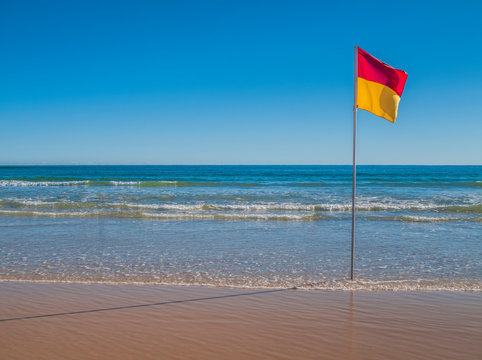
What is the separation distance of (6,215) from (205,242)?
1052 cm

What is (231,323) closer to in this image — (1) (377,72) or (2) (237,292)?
(2) (237,292)

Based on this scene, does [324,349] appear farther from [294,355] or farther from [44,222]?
[44,222]

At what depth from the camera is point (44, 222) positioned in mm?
13102

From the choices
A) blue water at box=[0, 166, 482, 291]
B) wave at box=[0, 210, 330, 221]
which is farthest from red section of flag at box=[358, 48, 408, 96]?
wave at box=[0, 210, 330, 221]

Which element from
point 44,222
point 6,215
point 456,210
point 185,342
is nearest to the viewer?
point 185,342

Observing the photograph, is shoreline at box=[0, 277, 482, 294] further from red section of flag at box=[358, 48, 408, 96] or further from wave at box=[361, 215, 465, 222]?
wave at box=[361, 215, 465, 222]

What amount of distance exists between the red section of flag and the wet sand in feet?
12.6

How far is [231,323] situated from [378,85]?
4877mm

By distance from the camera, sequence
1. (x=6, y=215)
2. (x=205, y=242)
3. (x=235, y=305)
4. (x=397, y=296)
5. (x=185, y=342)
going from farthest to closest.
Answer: (x=6, y=215)
(x=205, y=242)
(x=397, y=296)
(x=235, y=305)
(x=185, y=342)

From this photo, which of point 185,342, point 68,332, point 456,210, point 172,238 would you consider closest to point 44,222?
point 172,238

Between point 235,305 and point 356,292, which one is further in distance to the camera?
point 356,292

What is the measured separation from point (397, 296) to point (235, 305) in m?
2.80

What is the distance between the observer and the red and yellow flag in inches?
246

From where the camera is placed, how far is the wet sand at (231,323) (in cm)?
384
